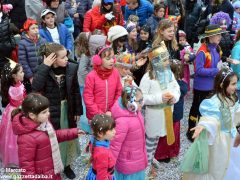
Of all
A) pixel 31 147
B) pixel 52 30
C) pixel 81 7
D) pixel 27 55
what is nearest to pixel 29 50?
pixel 27 55

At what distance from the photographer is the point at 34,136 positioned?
3408 mm

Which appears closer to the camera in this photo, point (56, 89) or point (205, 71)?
point (56, 89)

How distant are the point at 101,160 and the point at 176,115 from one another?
1894mm

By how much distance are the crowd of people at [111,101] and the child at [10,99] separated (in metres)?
0.01

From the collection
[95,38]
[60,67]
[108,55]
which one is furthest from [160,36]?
[60,67]

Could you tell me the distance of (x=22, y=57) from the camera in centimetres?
532

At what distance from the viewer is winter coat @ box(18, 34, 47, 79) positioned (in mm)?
5319

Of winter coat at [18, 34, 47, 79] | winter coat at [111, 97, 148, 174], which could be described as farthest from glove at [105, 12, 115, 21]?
winter coat at [111, 97, 148, 174]

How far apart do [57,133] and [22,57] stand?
6.41ft

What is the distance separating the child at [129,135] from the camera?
3.68m

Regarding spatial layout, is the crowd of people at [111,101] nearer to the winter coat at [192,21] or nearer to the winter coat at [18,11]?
the winter coat at [18,11]

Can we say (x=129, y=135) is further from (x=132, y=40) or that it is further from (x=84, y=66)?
(x=132, y=40)

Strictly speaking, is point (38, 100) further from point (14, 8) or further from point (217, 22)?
point (14, 8)

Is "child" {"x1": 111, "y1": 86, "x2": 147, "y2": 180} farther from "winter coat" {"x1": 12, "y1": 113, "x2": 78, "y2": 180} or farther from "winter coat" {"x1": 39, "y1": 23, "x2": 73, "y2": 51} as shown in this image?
"winter coat" {"x1": 39, "y1": 23, "x2": 73, "y2": 51}
